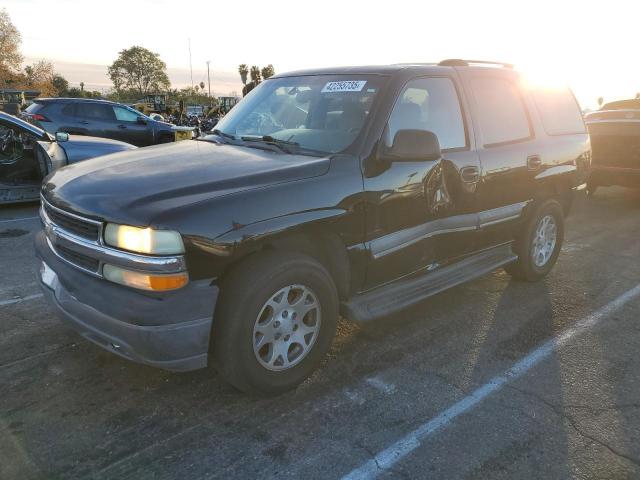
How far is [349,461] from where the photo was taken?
2457mm

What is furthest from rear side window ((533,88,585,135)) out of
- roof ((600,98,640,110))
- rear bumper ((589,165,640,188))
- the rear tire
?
roof ((600,98,640,110))

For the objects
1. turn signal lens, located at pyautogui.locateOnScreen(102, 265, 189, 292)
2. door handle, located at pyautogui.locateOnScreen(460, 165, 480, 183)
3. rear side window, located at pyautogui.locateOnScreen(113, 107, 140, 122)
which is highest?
rear side window, located at pyautogui.locateOnScreen(113, 107, 140, 122)

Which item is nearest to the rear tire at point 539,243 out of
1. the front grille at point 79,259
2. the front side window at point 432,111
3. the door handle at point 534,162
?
the door handle at point 534,162

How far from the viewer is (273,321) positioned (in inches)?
112

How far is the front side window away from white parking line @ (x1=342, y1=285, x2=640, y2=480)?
1589mm

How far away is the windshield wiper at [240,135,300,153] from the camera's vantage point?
135 inches

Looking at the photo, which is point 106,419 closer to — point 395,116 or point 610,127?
point 395,116

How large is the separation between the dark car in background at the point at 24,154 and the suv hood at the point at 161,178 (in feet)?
15.5

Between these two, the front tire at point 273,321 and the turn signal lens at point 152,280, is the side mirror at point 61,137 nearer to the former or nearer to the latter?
the turn signal lens at point 152,280

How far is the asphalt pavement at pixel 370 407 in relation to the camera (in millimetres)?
2445

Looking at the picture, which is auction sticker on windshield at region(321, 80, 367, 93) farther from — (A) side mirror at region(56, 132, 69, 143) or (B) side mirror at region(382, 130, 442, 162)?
(A) side mirror at region(56, 132, 69, 143)

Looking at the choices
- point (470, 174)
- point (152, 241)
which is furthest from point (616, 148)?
point (152, 241)

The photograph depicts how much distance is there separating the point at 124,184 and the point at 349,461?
71.7 inches

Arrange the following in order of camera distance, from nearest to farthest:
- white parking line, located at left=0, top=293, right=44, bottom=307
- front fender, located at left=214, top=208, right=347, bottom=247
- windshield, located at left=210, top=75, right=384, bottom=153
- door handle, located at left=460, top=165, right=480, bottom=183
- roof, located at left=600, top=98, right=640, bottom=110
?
front fender, located at left=214, top=208, right=347, bottom=247
windshield, located at left=210, top=75, right=384, bottom=153
door handle, located at left=460, top=165, right=480, bottom=183
white parking line, located at left=0, top=293, right=44, bottom=307
roof, located at left=600, top=98, right=640, bottom=110
